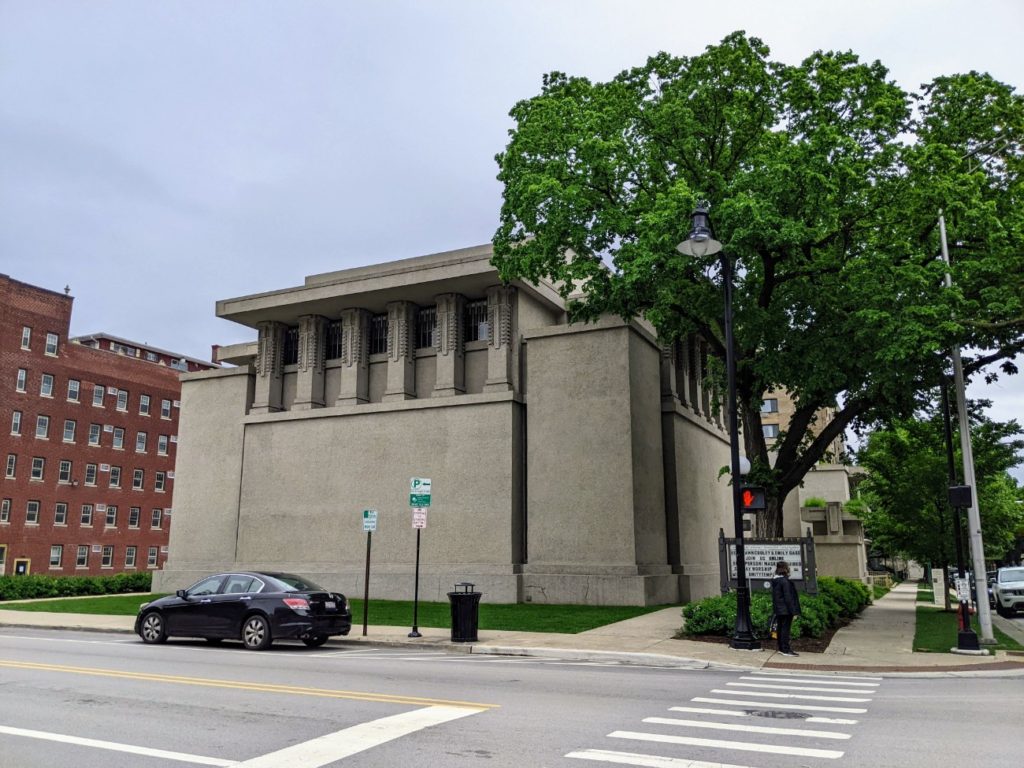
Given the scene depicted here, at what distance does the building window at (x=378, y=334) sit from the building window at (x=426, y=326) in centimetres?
160

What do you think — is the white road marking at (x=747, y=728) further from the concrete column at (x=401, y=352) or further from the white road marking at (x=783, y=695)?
the concrete column at (x=401, y=352)

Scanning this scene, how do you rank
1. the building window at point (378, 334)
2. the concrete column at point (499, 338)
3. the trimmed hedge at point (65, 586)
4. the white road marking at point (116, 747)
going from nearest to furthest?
1. the white road marking at point (116, 747)
2. the concrete column at point (499, 338)
3. the trimmed hedge at point (65, 586)
4. the building window at point (378, 334)

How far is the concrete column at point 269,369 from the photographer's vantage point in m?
33.0

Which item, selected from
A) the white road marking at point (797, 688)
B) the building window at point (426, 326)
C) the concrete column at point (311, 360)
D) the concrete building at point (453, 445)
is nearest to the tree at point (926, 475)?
the concrete building at point (453, 445)

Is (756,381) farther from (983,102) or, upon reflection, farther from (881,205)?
Result: (983,102)

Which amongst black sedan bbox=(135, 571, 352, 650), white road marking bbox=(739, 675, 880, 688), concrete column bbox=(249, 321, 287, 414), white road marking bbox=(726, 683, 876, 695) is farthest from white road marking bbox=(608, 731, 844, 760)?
concrete column bbox=(249, 321, 287, 414)

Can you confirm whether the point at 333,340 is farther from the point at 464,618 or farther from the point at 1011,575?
the point at 1011,575

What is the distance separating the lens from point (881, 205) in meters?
19.9

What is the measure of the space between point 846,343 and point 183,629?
16.0 meters

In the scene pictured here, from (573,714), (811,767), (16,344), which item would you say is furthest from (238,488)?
(16,344)

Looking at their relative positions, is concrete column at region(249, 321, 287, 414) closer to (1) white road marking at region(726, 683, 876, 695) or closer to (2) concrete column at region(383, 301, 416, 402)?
(2) concrete column at region(383, 301, 416, 402)

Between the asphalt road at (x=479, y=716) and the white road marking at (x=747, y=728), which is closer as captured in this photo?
the asphalt road at (x=479, y=716)

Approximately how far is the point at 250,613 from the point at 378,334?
17.9 m

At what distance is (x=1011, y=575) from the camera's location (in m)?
29.7
